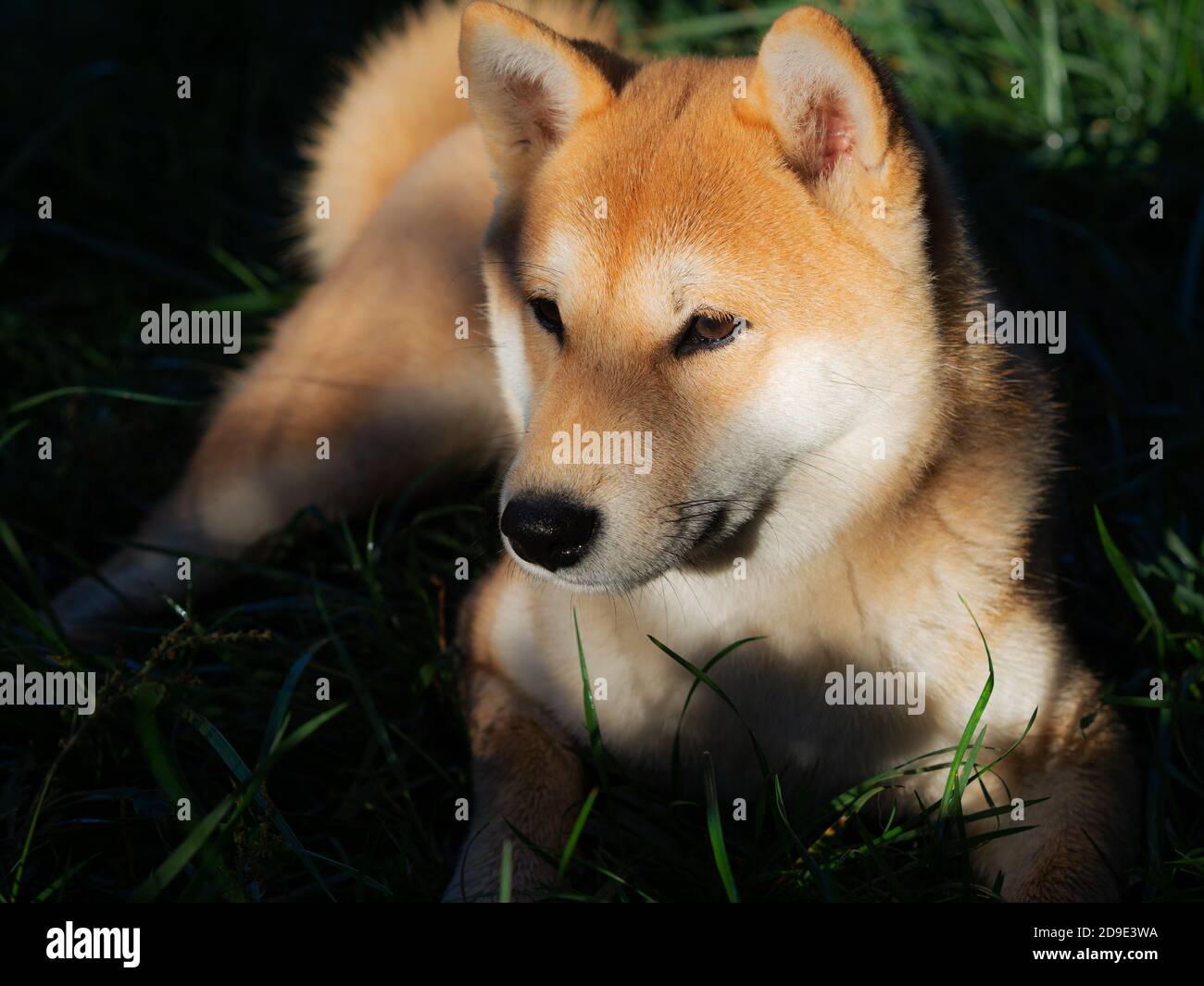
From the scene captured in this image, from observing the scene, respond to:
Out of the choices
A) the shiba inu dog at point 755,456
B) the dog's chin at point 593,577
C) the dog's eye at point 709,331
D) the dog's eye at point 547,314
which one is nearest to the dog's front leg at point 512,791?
the shiba inu dog at point 755,456

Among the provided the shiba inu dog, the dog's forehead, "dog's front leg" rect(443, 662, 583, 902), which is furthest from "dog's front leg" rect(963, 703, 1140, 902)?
the dog's forehead

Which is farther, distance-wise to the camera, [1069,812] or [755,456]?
[1069,812]

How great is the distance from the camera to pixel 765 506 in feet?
8.69

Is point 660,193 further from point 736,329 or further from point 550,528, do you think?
point 550,528

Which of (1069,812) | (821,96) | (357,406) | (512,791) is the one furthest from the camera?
(357,406)

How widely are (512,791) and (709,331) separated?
117 cm

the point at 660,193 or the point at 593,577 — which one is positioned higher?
the point at 660,193

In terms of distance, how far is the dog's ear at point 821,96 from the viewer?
2.32m

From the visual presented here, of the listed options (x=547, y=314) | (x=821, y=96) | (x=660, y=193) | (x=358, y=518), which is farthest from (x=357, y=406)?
(x=821, y=96)

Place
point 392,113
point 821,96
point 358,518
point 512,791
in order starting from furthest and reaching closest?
point 392,113, point 358,518, point 512,791, point 821,96

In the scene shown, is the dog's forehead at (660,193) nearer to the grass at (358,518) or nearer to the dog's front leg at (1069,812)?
the grass at (358,518)

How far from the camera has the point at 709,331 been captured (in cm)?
251

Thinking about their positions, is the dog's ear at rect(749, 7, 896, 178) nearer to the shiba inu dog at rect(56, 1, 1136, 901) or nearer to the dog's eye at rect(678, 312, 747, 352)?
the shiba inu dog at rect(56, 1, 1136, 901)
